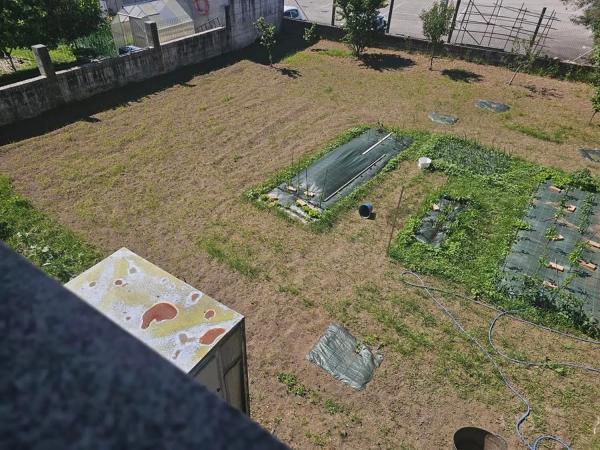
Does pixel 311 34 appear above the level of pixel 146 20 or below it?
below

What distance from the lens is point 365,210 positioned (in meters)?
10.7

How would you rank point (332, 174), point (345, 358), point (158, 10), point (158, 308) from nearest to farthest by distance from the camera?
point (158, 308) < point (345, 358) < point (332, 174) < point (158, 10)

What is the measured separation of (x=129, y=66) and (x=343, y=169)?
10.4m

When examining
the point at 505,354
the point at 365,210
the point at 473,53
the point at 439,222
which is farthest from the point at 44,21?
the point at 505,354

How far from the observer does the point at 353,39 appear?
20406 mm

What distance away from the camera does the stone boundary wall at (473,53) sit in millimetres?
18234

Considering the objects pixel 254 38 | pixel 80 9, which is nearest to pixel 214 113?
pixel 80 9

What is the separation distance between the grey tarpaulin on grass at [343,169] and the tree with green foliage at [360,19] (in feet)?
26.9

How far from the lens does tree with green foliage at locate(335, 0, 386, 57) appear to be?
1984 centimetres

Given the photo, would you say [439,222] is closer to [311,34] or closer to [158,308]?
[158,308]

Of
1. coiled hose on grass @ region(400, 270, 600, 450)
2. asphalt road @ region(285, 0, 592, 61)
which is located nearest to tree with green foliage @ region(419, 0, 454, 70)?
asphalt road @ region(285, 0, 592, 61)

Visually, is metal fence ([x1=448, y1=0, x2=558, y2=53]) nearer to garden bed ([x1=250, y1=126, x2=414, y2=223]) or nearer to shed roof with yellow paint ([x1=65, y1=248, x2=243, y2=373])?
garden bed ([x1=250, y1=126, x2=414, y2=223])

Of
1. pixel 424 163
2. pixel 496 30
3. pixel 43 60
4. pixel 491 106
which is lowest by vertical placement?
pixel 424 163

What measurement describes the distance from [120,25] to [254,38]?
7.00 m
